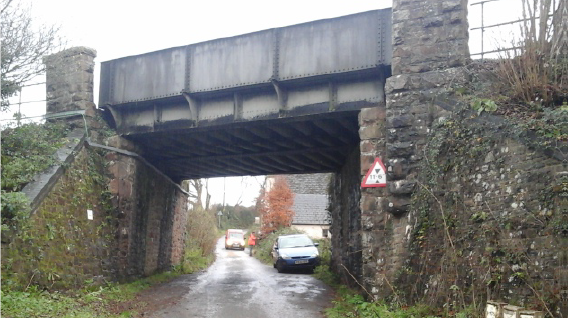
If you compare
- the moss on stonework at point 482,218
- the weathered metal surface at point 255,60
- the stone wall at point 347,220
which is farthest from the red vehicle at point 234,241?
the moss on stonework at point 482,218

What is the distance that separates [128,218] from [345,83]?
7.51m

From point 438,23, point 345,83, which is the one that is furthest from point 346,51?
point 438,23

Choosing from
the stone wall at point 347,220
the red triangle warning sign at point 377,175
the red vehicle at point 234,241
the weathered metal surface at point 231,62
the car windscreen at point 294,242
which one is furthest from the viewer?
the red vehicle at point 234,241

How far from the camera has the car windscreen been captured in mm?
23747

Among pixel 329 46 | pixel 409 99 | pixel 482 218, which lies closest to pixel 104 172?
pixel 329 46

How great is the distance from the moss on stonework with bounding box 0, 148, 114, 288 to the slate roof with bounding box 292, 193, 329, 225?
93.8 ft

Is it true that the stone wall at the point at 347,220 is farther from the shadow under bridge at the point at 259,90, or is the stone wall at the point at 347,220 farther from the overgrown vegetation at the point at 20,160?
the overgrown vegetation at the point at 20,160

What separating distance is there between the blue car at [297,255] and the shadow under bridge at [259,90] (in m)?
6.47

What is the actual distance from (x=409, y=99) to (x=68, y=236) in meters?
8.60

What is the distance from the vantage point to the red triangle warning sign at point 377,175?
1113 centimetres

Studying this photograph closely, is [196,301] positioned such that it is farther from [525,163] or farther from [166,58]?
[525,163]

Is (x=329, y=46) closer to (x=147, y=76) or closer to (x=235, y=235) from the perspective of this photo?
(x=147, y=76)

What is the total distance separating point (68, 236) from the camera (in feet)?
41.6

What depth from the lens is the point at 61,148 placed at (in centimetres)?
1375
